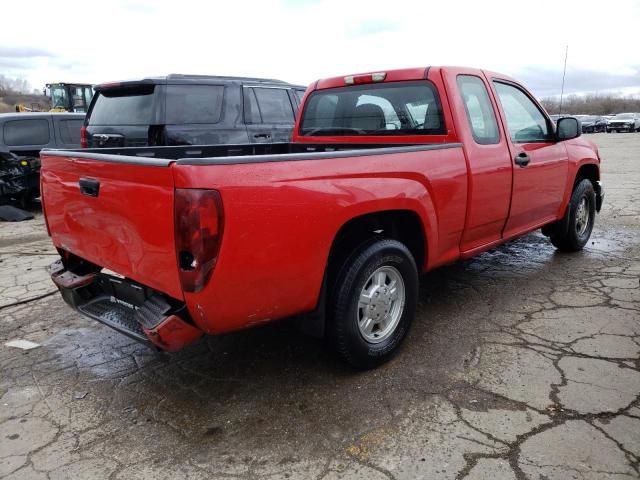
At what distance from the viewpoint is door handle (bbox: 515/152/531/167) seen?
4.17 m

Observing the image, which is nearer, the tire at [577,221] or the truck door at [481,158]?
the truck door at [481,158]

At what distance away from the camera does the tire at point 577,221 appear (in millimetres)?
5422

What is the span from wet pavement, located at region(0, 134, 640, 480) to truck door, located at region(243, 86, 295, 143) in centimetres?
379

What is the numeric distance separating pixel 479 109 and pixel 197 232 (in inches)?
105

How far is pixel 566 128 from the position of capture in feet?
15.4

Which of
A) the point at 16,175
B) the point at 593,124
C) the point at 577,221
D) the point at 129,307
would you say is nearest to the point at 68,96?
the point at 16,175

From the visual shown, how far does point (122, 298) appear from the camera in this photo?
2.95 m

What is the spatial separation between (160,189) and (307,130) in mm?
2639

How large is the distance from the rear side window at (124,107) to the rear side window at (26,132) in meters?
2.47

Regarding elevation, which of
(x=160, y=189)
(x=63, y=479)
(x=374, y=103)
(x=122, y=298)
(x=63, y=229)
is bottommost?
(x=63, y=479)

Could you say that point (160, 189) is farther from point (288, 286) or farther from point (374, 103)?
point (374, 103)

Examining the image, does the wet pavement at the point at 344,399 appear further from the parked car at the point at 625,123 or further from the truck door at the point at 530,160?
the parked car at the point at 625,123

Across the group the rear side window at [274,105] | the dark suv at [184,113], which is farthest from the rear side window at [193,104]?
the rear side window at [274,105]

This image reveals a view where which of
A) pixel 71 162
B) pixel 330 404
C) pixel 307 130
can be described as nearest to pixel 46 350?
pixel 71 162
